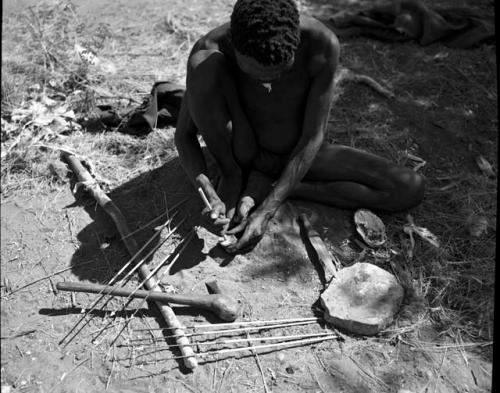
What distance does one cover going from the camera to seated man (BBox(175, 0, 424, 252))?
8.55 feet

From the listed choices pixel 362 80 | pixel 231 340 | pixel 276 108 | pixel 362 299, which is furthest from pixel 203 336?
pixel 362 80

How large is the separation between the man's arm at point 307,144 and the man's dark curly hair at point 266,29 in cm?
41

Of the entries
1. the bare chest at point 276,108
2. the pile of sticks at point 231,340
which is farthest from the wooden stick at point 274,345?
the bare chest at point 276,108

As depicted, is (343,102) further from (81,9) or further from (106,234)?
(81,9)

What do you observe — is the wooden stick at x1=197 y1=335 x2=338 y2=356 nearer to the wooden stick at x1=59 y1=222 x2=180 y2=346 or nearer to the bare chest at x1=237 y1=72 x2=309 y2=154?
the wooden stick at x1=59 y1=222 x2=180 y2=346

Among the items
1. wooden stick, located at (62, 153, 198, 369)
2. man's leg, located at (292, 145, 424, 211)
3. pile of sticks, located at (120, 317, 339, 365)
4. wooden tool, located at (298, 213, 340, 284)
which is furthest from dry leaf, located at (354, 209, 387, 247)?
wooden stick, located at (62, 153, 198, 369)

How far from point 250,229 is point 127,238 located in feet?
2.26

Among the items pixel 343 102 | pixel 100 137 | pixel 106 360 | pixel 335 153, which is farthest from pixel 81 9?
pixel 106 360

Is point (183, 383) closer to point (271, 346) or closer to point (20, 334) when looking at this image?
point (271, 346)

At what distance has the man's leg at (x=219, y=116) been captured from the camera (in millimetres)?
2688

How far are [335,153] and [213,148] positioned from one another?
72 centimetres

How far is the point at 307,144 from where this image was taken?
2.88 metres

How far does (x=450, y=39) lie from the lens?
489 cm

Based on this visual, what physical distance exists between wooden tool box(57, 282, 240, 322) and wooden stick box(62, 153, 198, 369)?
5 centimetres
